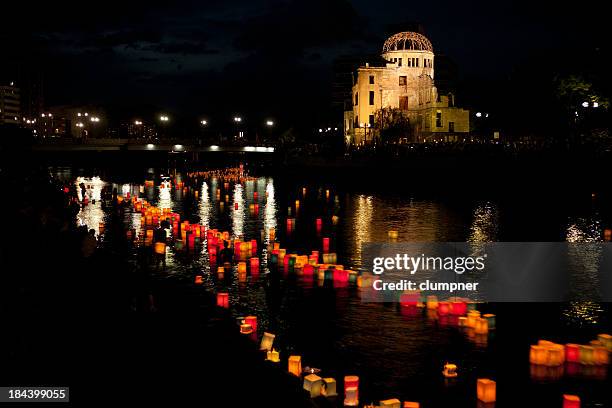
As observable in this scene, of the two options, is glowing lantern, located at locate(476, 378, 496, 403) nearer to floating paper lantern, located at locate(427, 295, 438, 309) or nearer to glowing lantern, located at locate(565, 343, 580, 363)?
glowing lantern, located at locate(565, 343, 580, 363)

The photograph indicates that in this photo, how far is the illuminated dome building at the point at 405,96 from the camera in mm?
93812

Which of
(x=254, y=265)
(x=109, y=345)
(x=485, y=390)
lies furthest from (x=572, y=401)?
(x=254, y=265)

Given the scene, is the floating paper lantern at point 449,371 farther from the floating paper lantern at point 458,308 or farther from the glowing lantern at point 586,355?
the floating paper lantern at point 458,308

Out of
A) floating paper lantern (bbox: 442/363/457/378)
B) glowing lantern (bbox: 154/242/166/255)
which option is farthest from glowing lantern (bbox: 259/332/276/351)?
glowing lantern (bbox: 154/242/166/255)

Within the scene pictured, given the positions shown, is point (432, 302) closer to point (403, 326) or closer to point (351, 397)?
point (403, 326)

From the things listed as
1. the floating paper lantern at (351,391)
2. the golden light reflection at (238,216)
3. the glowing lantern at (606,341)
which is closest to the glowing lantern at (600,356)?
the glowing lantern at (606,341)

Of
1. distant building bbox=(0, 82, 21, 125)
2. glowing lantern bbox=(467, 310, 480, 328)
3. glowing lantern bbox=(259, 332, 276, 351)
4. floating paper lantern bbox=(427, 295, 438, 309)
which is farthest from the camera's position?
distant building bbox=(0, 82, 21, 125)

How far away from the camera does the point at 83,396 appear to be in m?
8.36

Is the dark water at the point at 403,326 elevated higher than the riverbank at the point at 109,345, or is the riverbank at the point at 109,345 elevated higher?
the riverbank at the point at 109,345

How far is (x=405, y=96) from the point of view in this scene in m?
103

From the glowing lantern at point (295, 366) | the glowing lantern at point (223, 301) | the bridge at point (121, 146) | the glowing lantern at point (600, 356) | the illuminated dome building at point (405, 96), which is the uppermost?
the illuminated dome building at point (405, 96)

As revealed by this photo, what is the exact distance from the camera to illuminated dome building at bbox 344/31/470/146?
9381cm

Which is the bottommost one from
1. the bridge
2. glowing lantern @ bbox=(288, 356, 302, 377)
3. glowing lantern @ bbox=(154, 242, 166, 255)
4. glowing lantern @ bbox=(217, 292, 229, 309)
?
glowing lantern @ bbox=(288, 356, 302, 377)

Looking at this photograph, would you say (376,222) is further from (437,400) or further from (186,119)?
(186,119)
